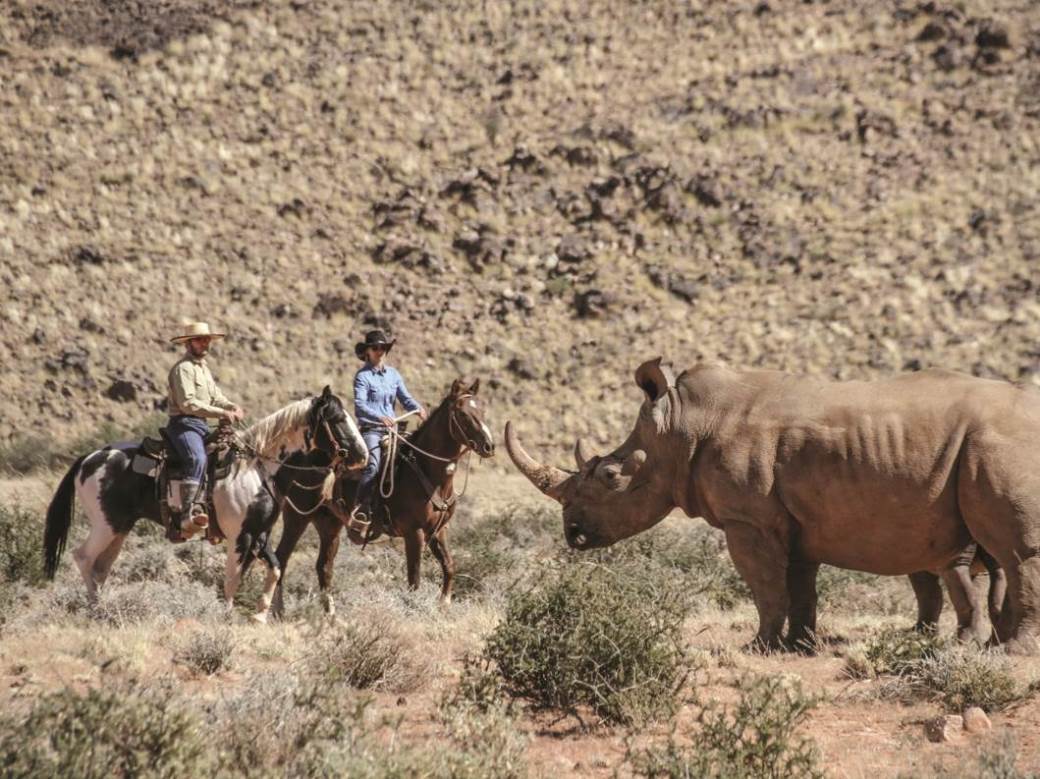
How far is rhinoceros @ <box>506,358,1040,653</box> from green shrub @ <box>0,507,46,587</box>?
7.08 meters

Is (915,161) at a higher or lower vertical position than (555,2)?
lower

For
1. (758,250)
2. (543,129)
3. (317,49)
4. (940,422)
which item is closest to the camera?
(940,422)

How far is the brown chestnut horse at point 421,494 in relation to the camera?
12797 millimetres

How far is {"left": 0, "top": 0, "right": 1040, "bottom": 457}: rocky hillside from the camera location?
31.4 meters

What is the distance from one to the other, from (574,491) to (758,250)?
2562cm

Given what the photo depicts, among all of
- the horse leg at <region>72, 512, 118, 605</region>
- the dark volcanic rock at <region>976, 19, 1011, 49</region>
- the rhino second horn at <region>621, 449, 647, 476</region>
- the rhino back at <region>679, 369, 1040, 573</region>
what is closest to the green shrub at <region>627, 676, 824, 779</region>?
the rhino back at <region>679, 369, 1040, 573</region>

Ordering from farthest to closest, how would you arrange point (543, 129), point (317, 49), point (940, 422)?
point (317, 49), point (543, 129), point (940, 422)

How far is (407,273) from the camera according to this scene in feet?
111

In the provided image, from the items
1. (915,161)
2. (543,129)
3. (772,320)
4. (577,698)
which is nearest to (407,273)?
(543,129)

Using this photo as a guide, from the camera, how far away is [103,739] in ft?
17.5

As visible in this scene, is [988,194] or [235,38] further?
[235,38]

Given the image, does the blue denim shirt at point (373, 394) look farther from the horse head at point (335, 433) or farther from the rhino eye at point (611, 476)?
the rhino eye at point (611, 476)

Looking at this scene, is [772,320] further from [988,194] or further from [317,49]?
[317,49]

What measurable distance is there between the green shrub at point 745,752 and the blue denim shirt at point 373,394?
→ 24.0 feet
